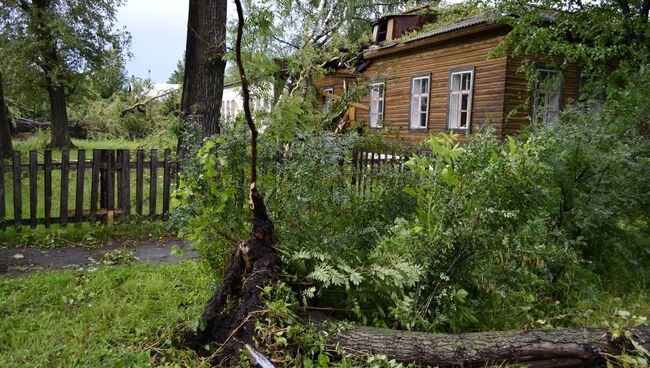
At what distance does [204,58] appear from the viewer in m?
7.52

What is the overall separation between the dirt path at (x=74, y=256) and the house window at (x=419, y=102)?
11994 mm

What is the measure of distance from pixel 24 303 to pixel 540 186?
411 cm

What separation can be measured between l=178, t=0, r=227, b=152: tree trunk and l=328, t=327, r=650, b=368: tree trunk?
5.54 m

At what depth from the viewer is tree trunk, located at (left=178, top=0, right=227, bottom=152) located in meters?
7.50

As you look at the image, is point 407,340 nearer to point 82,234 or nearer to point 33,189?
point 82,234

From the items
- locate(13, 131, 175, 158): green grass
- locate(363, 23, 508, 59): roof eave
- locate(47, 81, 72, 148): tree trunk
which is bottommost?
locate(13, 131, 175, 158): green grass

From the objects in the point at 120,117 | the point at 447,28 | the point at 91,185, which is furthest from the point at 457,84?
the point at 120,117

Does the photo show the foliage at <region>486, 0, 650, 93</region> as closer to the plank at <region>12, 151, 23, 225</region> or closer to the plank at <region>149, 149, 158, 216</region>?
the plank at <region>149, 149, 158, 216</region>

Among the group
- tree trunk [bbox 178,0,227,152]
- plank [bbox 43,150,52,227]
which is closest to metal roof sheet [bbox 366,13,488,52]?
tree trunk [bbox 178,0,227,152]

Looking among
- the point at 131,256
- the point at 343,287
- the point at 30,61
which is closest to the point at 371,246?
the point at 343,287

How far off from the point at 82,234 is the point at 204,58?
331cm

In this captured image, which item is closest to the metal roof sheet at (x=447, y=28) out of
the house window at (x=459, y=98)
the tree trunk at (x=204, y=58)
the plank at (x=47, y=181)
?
the house window at (x=459, y=98)

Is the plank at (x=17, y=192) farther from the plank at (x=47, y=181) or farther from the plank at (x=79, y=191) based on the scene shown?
the plank at (x=79, y=191)

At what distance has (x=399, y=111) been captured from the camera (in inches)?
675
